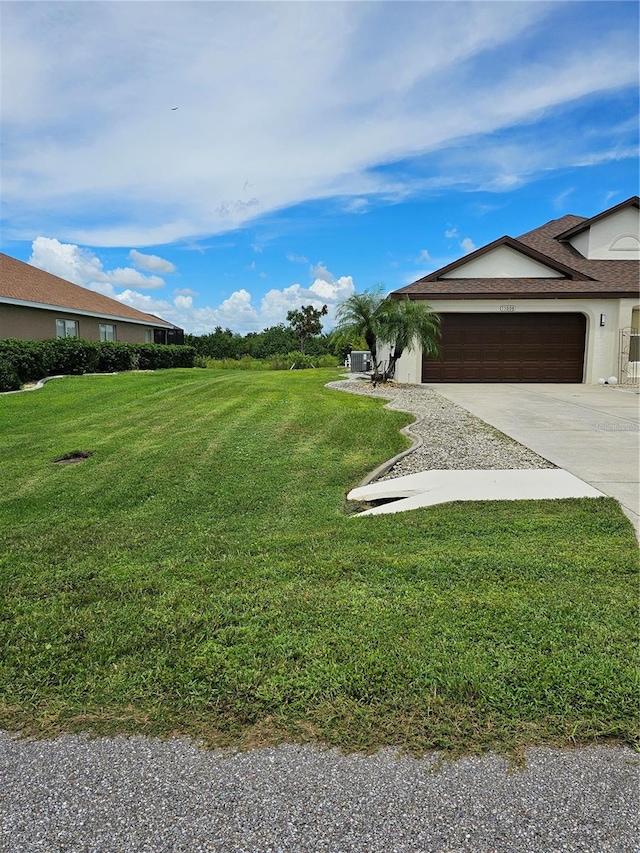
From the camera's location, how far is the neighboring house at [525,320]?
17188 mm

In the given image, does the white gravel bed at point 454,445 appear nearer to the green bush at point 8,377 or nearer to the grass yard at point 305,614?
the grass yard at point 305,614

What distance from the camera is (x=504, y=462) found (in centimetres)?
659

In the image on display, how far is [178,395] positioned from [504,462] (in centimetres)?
842

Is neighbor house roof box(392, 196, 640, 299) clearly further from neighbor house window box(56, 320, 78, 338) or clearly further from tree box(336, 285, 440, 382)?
neighbor house window box(56, 320, 78, 338)

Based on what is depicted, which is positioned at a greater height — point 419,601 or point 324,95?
point 324,95

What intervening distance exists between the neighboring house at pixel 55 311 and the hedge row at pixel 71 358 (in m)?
2.20

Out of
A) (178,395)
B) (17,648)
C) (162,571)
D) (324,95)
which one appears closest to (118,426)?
(178,395)

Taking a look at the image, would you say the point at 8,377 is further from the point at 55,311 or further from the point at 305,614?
the point at 305,614

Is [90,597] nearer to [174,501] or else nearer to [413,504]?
[174,501]

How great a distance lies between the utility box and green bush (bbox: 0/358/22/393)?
44.0ft

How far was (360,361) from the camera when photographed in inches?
918

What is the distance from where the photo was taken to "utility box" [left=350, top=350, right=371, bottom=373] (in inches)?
912

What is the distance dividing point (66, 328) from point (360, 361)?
12.4m

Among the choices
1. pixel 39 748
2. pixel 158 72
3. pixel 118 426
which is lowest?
pixel 39 748
